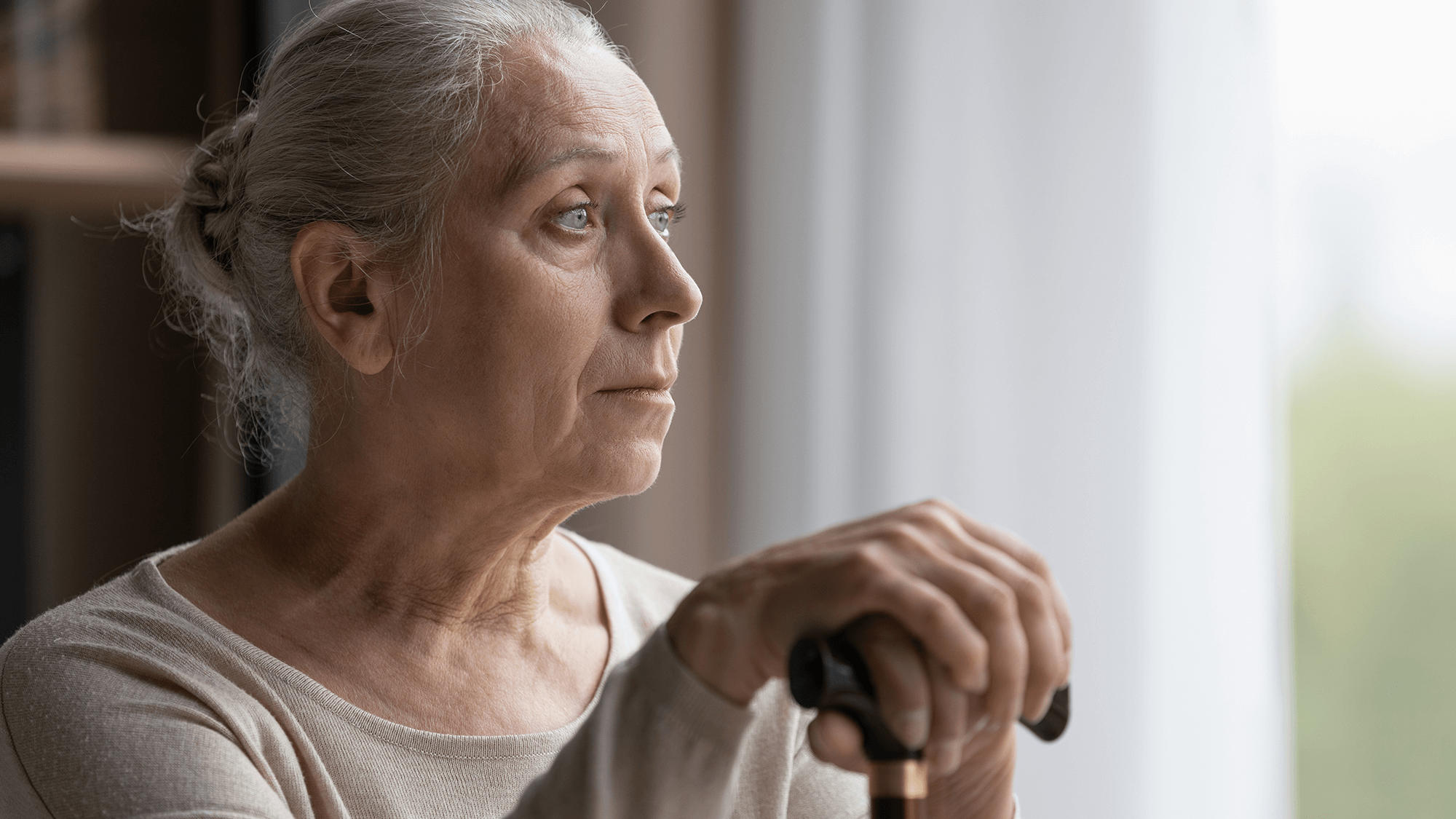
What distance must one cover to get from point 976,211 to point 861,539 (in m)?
1.22

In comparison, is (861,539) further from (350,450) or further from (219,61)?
(219,61)

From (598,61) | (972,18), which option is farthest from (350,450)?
(972,18)

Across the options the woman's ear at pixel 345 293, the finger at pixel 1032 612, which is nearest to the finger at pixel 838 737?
the finger at pixel 1032 612

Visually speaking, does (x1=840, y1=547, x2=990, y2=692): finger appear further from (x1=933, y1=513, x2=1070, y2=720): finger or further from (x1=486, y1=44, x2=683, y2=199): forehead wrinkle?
(x1=486, y1=44, x2=683, y2=199): forehead wrinkle

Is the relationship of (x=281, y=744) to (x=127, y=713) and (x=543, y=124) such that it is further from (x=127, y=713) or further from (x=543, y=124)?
(x=543, y=124)

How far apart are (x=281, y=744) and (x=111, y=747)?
121mm

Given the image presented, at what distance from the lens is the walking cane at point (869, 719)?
0.61 metres

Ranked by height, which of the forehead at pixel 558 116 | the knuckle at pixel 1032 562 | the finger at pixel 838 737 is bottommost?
the finger at pixel 838 737

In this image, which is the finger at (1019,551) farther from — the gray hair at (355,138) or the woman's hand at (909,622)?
the gray hair at (355,138)

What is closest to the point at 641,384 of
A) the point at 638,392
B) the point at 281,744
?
the point at 638,392

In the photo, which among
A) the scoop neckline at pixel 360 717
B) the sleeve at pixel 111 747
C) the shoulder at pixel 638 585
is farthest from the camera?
the shoulder at pixel 638 585

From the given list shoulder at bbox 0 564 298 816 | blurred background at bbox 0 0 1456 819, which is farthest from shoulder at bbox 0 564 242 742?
blurred background at bbox 0 0 1456 819

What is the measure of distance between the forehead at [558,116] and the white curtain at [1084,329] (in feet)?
2.51

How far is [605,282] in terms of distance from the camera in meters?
1.04
